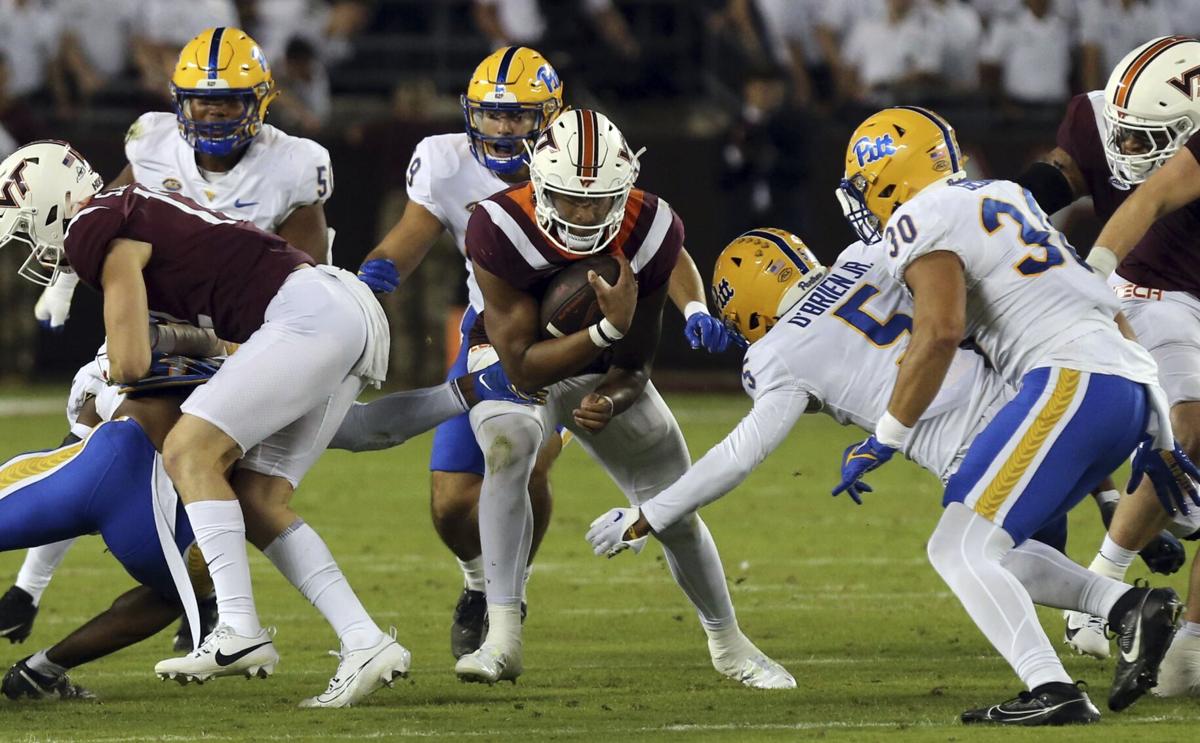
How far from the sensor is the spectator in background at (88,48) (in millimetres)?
13711

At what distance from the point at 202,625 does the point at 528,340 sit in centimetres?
135

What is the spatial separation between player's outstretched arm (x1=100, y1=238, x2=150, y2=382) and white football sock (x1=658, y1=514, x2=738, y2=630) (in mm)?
1533

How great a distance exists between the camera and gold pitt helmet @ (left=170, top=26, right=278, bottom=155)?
20.8ft

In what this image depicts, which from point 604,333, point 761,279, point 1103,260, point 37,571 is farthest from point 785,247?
point 37,571

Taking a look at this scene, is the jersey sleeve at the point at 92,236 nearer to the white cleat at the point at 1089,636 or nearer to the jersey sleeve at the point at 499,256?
the jersey sleeve at the point at 499,256

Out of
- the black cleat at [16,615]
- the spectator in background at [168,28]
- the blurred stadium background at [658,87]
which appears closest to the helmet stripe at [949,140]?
the black cleat at [16,615]

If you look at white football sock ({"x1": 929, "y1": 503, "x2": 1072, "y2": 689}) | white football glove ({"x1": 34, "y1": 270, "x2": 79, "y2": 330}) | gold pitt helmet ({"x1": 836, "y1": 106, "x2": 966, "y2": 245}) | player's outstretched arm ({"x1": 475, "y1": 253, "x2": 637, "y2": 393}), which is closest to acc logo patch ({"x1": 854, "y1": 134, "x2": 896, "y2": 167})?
gold pitt helmet ({"x1": 836, "y1": 106, "x2": 966, "y2": 245})

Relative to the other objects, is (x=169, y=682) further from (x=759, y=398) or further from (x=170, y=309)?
(x=759, y=398)

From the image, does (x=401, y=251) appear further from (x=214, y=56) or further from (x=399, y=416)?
(x=214, y=56)

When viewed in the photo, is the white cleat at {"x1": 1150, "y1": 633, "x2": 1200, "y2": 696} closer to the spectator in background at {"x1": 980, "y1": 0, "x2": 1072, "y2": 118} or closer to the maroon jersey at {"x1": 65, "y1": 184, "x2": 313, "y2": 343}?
the maroon jersey at {"x1": 65, "y1": 184, "x2": 313, "y2": 343}

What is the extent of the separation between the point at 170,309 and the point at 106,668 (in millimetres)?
1255

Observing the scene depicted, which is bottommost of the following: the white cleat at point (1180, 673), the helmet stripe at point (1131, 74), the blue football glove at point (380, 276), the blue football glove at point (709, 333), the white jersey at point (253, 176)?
the white cleat at point (1180, 673)

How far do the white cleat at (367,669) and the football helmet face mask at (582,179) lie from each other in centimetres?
115

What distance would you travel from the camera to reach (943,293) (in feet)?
14.8
